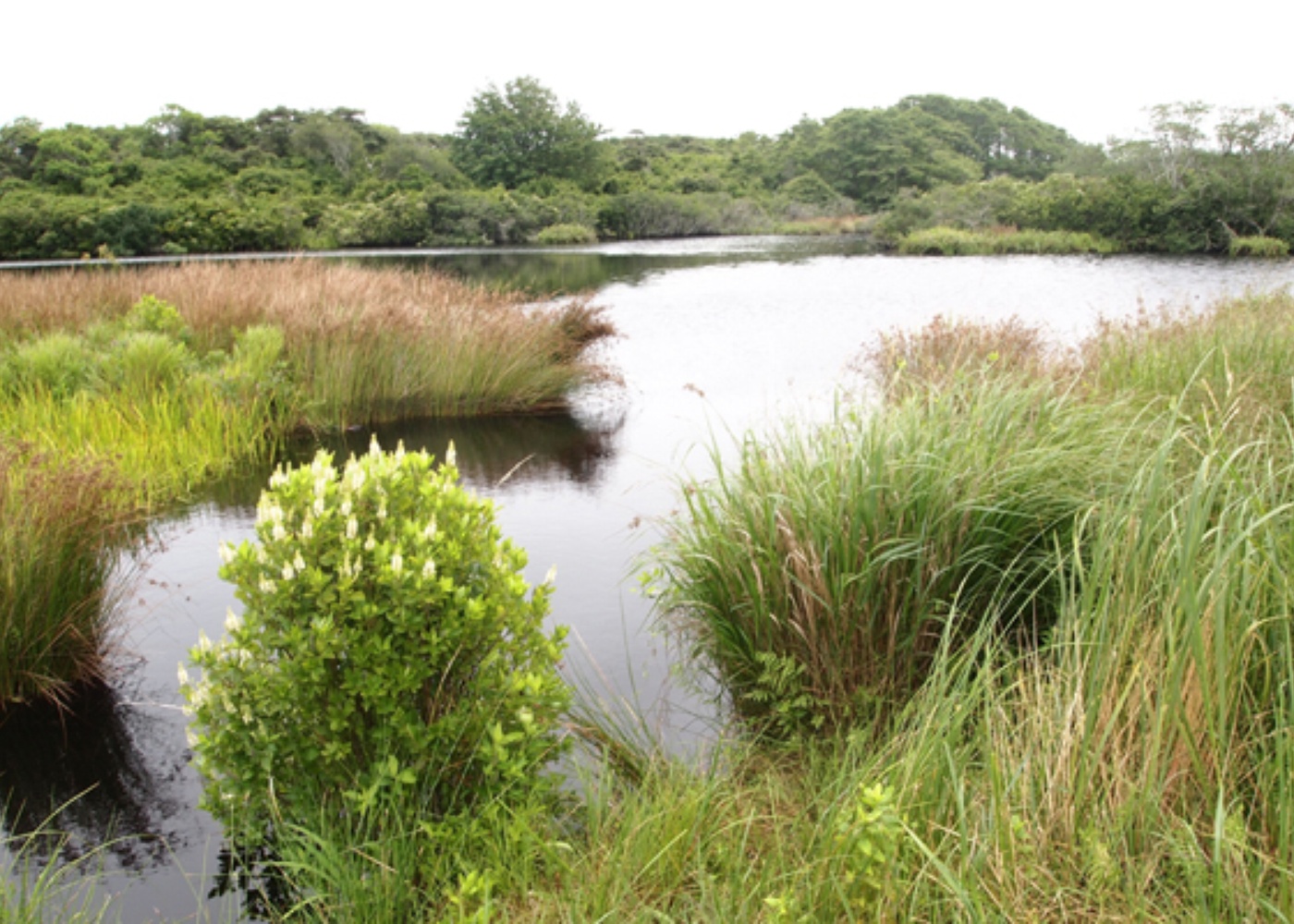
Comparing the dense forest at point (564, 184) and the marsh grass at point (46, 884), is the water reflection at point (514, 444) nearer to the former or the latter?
the marsh grass at point (46, 884)

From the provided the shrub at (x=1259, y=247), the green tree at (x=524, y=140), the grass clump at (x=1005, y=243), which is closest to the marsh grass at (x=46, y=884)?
the shrub at (x=1259, y=247)

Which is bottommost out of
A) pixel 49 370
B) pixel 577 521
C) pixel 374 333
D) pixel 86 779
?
pixel 86 779

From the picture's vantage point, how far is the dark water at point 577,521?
11.5 feet

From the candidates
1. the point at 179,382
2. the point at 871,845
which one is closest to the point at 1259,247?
the point at 179,382

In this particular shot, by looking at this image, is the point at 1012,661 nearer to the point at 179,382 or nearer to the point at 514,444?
the point at 514,444

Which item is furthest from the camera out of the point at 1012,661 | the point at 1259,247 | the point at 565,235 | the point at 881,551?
the point at 565,235

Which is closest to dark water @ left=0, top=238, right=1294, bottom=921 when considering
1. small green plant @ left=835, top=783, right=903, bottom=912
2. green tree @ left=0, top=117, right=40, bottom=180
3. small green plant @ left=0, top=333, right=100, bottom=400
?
small green plant @ left=835, top=783, right=903, bottom=912

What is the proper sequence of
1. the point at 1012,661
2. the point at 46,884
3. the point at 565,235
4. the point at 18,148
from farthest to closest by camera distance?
the point at 565,235
the point at 18,148
the point at 1012,661
the point at 46,884

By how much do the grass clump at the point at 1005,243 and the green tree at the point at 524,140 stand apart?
37116 millimetres

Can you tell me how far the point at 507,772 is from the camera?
8.98 feet

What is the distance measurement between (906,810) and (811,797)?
720mm

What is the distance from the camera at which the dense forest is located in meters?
39.2

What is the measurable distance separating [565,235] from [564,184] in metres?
14.8

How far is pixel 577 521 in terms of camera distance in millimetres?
6949
